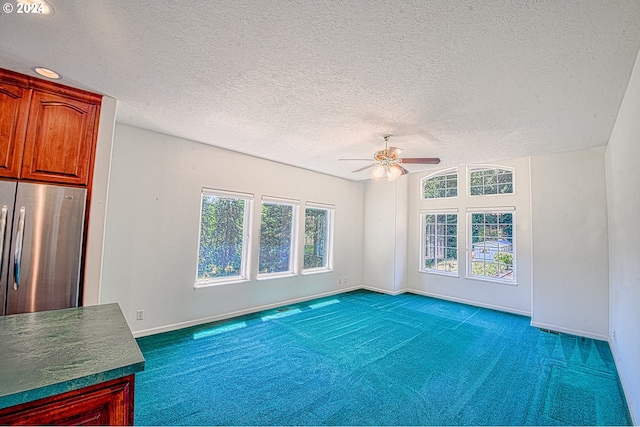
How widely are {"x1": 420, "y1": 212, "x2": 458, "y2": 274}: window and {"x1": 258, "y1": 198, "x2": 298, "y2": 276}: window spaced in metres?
3.09

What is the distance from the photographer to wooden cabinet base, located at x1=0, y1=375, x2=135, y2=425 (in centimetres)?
93

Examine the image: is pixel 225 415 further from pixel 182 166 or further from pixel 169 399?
pixel 182 166

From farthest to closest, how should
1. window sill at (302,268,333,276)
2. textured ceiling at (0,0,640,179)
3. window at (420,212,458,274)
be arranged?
window at (420,212,458,274), window sill at (302,268,333,276), textured ceiling at (0,0,640,179)

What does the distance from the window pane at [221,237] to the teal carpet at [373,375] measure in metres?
0.81

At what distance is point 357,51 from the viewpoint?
6.28 ft

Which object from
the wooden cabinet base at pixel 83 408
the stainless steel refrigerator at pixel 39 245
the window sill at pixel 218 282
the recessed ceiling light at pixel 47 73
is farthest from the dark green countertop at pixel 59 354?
the window sill at pixel 218 282

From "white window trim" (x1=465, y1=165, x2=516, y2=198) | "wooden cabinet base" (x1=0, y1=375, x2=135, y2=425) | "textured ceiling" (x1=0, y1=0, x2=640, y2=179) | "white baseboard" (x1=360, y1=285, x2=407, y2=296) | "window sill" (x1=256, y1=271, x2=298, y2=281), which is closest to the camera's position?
"wooden cabinet base" (x1=0, y1=375, x2=135, y2=425)

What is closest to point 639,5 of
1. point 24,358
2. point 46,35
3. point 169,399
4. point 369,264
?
point 24,358

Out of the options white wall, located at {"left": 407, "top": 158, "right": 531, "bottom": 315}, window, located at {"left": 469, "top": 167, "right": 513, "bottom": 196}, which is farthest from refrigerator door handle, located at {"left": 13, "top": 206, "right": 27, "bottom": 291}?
window, located at {"left": 469, "top": 167, "right": 513, "bottom": 196}

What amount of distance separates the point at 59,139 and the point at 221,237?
2330mm

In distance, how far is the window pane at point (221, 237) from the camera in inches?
166

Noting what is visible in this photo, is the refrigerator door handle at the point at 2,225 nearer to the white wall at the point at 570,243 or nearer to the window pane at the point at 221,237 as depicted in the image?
the window pane at the point at 221,237

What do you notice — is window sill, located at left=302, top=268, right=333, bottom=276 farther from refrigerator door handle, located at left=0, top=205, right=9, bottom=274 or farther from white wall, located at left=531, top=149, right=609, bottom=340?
refrigerator door handle, located at left=0, top=205, right=9, bottom=274

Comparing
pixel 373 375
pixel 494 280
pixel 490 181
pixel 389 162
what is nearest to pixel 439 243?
pixel 494 280
